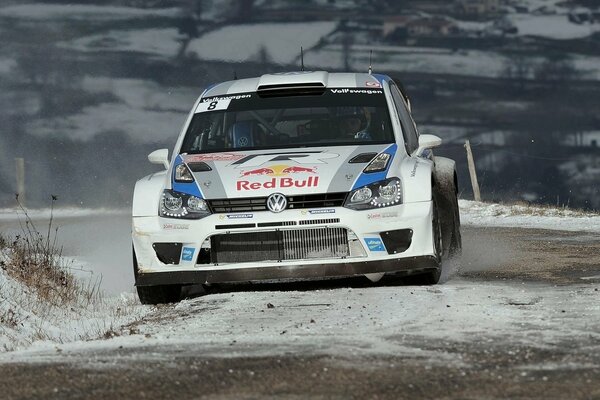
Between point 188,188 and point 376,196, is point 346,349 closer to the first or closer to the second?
point 376,196

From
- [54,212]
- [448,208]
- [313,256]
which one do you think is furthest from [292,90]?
[54,212]

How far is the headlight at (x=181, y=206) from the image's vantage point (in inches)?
416

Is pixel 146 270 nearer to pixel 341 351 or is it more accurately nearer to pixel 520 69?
pixel 341 351

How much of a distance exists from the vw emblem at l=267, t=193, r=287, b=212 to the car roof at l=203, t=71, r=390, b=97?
1976 mm

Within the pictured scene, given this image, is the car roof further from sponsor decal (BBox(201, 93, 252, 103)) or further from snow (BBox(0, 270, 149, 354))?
snow (BBox(0, 270, 149, 354))

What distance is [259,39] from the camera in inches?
4277

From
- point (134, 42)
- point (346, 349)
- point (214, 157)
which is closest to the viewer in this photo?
point (346, 349)

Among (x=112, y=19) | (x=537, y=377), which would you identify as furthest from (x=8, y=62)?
Result: (x=537, y=377)

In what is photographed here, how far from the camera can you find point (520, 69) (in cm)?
12875

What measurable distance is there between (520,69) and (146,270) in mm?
120157

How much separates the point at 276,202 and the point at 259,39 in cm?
9889

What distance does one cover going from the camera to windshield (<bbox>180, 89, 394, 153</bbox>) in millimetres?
11656

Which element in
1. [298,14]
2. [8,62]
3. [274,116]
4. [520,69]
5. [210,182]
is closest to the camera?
[210,182]

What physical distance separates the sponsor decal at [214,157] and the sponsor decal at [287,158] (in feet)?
0.31
